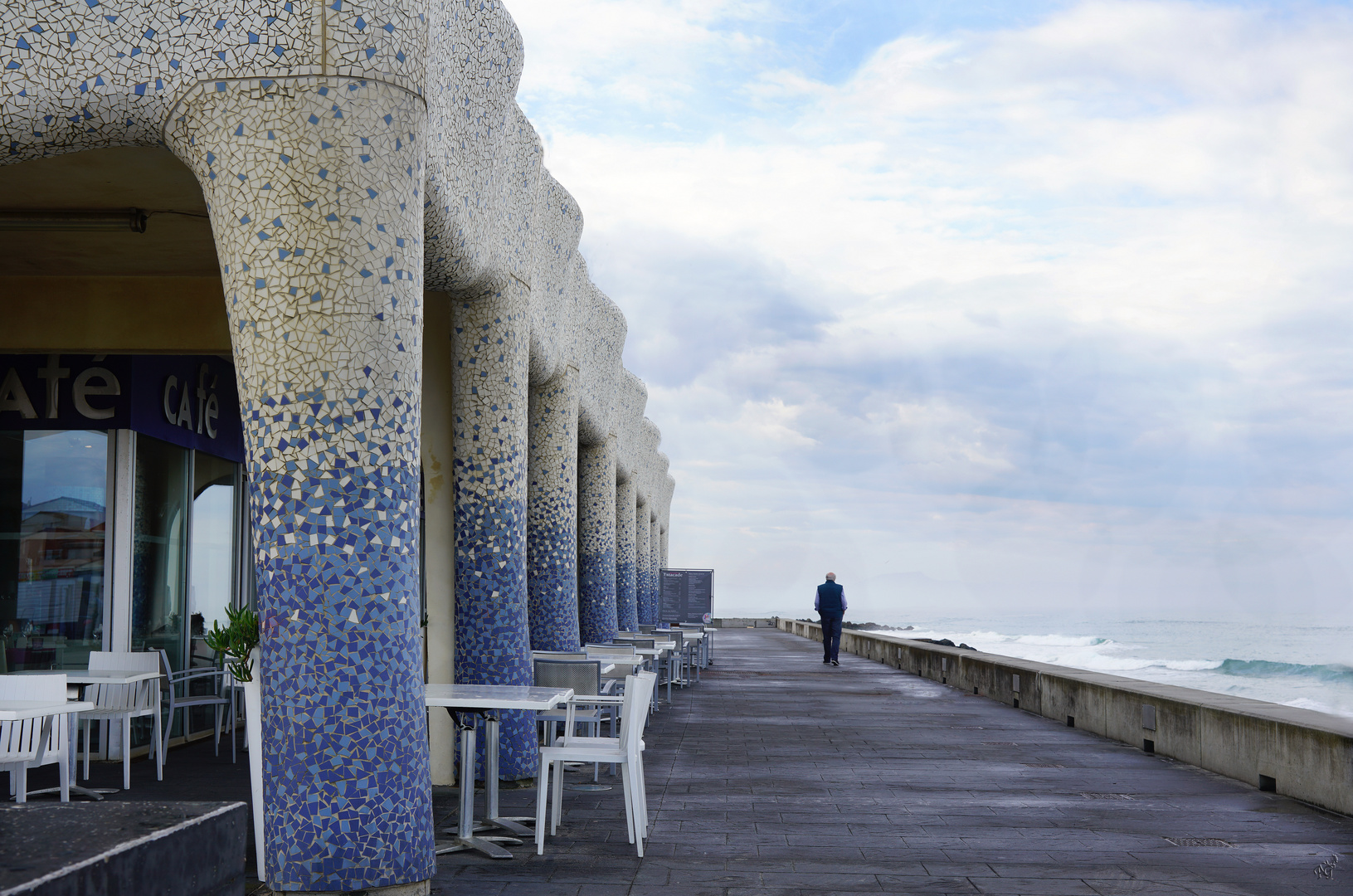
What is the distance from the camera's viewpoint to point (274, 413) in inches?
175

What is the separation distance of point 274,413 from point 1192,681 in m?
41.7

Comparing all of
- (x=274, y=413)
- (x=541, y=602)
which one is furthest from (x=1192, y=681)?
(x=274, y=413)

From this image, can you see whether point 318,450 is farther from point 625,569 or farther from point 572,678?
point 625,569

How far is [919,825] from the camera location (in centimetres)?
605

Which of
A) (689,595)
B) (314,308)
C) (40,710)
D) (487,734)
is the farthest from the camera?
(689,595)

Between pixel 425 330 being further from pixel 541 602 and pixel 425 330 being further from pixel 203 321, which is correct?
pixel 541 602

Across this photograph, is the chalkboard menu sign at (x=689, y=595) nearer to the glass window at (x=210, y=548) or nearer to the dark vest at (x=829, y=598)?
the dark vest at (x=829, y=598)

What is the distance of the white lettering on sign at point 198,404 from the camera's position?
940 centimetres

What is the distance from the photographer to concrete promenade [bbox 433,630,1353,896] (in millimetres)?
4789

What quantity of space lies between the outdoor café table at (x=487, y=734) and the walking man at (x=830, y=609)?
45.6ft

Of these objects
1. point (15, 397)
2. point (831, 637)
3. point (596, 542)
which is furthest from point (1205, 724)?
Result: point (831, 637)

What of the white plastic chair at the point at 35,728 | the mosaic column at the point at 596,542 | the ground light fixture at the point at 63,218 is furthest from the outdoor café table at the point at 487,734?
the mosaic column at the point at 596,542

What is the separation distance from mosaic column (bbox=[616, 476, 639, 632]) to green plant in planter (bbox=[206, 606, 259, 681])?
49.3ft

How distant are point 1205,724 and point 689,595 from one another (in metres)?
18.6
